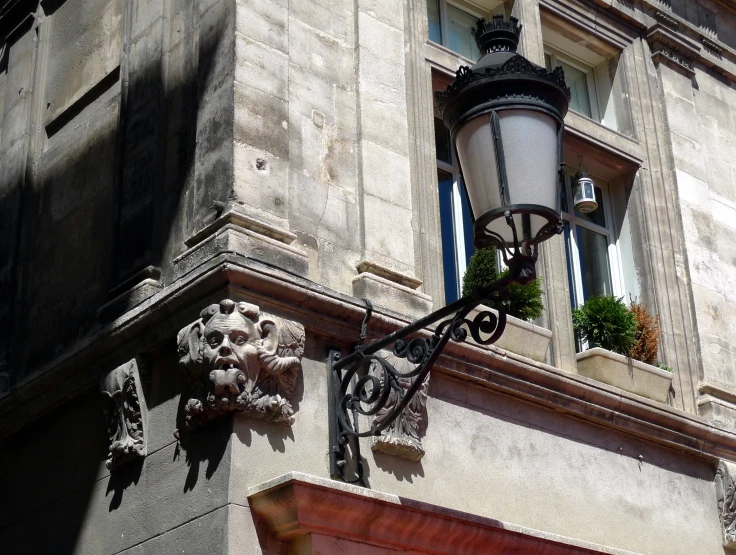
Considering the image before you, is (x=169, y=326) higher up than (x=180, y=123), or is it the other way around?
(x=180, y=123)

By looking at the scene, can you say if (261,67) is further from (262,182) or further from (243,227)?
(243,227)

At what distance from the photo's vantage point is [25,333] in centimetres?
1059

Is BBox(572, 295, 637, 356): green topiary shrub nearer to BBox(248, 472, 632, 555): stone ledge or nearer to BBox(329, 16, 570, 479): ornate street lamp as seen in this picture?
BBox(248, 472, 632, 555): stone ledge

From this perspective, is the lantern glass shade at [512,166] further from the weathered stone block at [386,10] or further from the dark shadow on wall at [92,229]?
the weathered stone block at [386,10]

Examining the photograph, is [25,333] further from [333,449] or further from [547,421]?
[547,421]

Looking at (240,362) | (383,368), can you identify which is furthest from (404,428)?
(240,362)

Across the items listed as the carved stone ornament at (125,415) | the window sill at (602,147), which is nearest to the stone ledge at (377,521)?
the carved stone ornament at (125,415)

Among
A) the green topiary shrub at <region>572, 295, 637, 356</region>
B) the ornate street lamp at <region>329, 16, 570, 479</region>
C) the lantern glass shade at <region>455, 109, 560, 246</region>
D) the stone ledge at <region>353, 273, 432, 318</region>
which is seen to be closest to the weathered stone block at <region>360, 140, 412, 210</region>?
the stone ledge at <region>353, 273, 432, 318</region>

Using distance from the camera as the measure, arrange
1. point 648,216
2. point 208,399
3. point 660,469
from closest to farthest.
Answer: point 208,399, point 660,469, point 648,216

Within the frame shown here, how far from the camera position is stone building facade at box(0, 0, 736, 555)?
8.09 metres

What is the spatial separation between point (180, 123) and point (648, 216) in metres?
4.78

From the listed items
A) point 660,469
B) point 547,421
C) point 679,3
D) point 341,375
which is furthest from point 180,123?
point 679,3

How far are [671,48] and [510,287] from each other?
4.23 m

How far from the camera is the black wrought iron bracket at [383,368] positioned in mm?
7438
